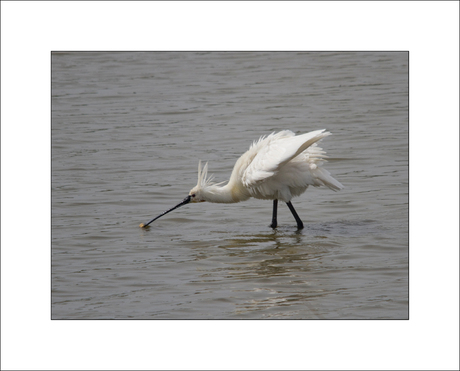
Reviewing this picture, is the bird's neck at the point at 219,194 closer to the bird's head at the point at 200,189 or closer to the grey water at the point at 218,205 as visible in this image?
the bird's head at the point at 200,189

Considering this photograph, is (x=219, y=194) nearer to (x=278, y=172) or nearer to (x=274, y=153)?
(x=278, y=172)

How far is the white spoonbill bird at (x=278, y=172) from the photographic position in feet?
28.5

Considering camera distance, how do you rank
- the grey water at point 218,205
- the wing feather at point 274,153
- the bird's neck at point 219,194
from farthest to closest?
the bird's neck at point 219,194 < the wing feather at point 274,153 < the grey water at point 218,205

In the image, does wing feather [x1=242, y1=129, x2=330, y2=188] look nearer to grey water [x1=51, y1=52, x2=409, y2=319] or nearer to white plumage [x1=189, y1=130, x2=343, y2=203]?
white plumage [x1=189, y1=130, x2=343, y2=203]

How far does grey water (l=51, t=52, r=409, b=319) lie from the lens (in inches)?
286

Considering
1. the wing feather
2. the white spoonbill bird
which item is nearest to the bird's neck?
the white spoonbill bird

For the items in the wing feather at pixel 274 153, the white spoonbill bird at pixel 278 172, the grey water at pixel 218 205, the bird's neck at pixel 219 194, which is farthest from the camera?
the bird's neck at pixel 219 194

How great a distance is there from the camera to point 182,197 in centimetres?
1085

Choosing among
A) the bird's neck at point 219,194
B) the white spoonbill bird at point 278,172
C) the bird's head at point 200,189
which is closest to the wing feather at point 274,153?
the white spoonbill bird at point 278,172

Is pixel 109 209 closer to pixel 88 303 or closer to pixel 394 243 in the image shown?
pixel 88 303

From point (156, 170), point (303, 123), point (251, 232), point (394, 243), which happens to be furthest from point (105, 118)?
point (394, 243)

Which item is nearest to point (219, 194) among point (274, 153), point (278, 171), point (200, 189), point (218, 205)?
point (200, 189)

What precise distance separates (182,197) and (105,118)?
4026 mm

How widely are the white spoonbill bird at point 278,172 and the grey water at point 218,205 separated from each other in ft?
1.61
